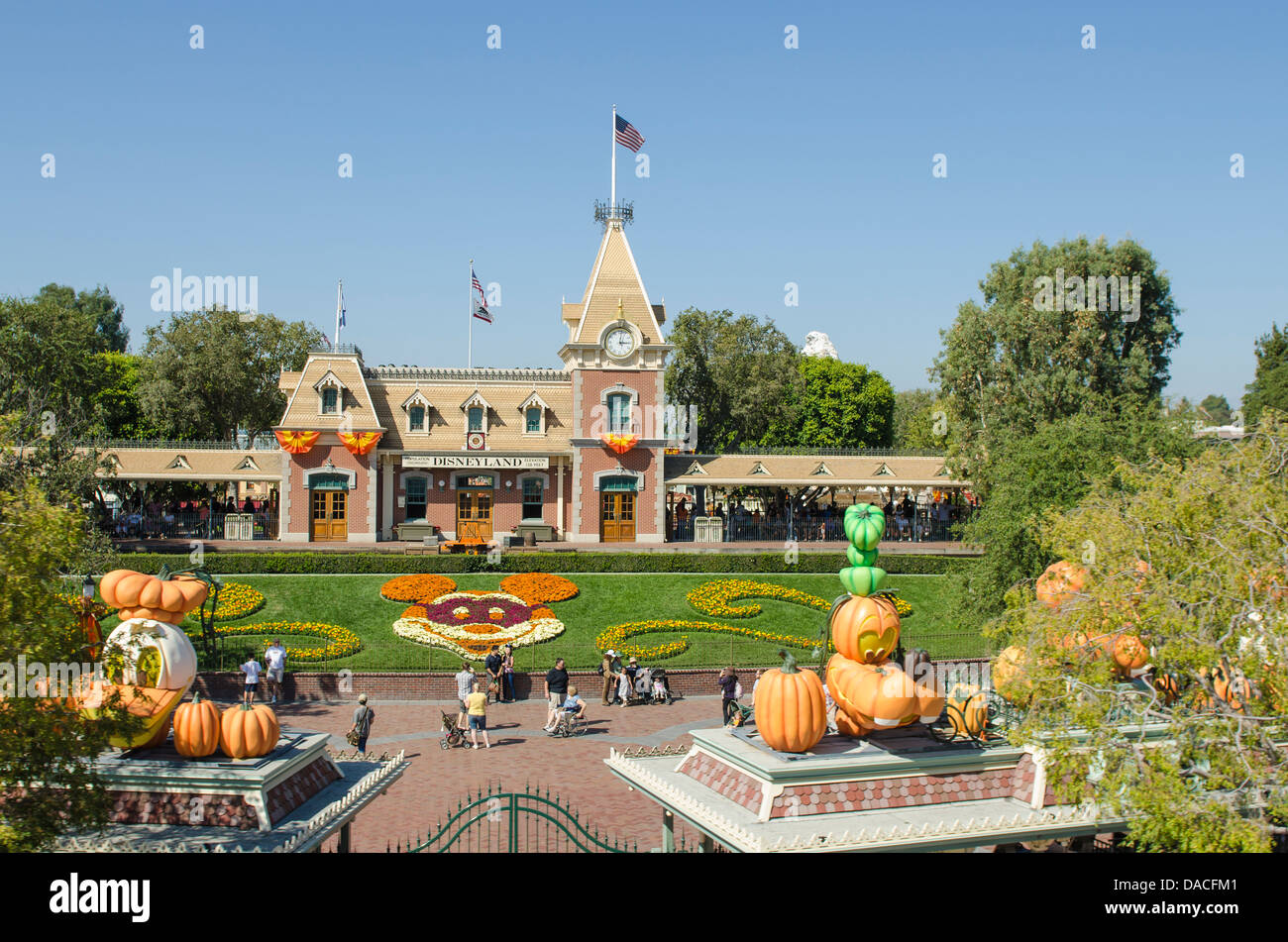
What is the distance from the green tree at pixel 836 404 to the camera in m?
74.2

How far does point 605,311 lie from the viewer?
42406 mm

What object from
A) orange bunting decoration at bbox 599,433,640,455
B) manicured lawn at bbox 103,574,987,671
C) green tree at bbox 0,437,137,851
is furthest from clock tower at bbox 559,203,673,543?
green tree at bbox 0,437,137,851

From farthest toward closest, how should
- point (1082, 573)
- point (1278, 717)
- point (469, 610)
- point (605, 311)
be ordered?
point (605, 311)
point (469, 610)
point (1082, 573)
point (1278, 717)

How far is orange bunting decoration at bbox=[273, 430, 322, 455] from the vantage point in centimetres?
4075

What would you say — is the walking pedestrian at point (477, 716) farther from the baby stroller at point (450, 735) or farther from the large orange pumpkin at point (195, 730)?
the large orange pumpkin at point (195, 730)

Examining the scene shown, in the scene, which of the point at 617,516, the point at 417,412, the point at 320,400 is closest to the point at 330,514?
the point at 320,400

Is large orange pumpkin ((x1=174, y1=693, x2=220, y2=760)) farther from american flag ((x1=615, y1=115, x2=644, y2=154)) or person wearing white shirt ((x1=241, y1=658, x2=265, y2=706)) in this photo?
american flag ((x1=615, y1=115, x2=644, y2=154))

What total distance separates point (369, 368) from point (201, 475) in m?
8.39

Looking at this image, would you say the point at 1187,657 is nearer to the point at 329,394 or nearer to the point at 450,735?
the point at 450,735

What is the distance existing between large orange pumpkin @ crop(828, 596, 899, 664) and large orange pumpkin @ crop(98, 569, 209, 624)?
28.4ft

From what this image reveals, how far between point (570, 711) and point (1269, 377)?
58981 millimetres

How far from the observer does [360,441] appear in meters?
41.2
